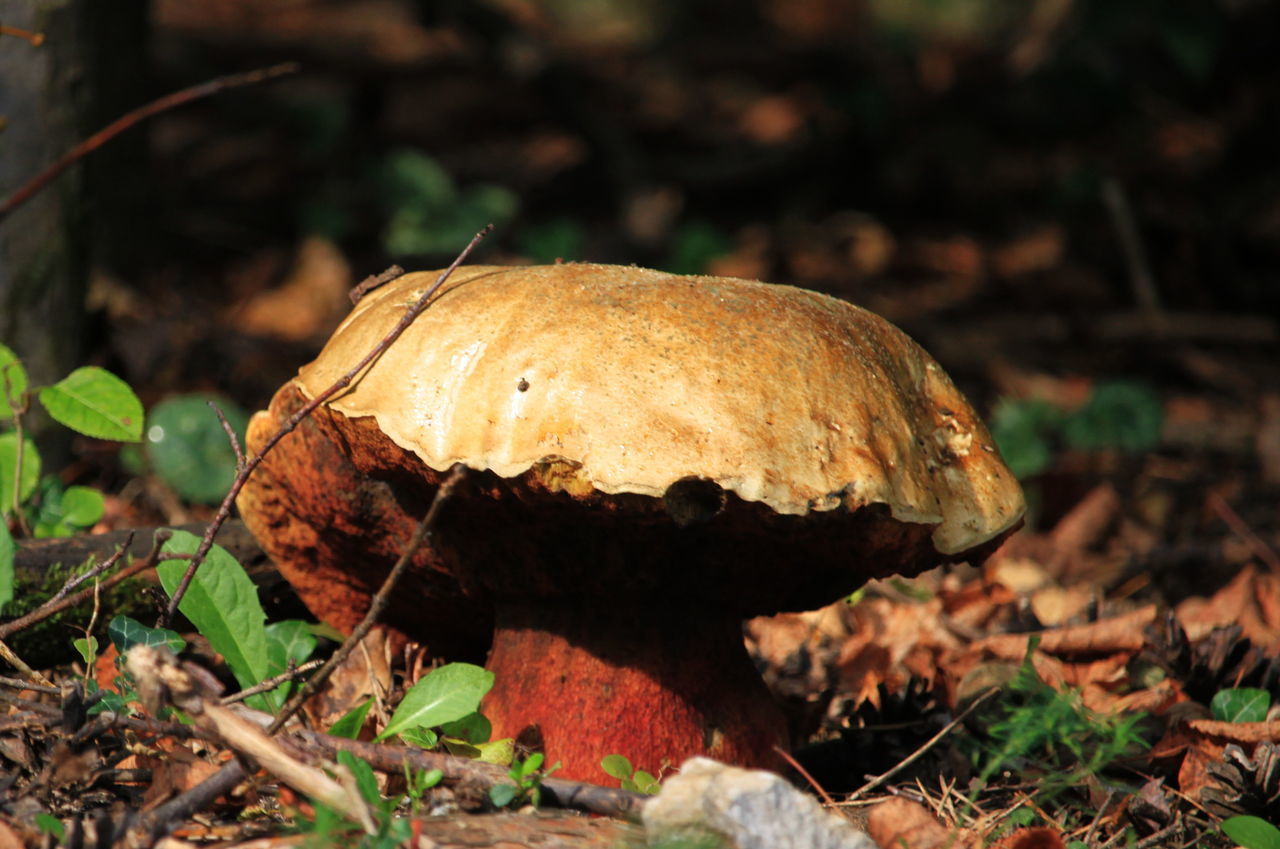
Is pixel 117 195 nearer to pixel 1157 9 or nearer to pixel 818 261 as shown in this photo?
pixel 818 261

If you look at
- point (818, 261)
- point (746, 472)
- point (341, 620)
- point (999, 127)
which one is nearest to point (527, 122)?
point (818, 261)

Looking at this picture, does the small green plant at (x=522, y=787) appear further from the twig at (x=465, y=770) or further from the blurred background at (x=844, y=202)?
the blurred background at (x=844, y=202)

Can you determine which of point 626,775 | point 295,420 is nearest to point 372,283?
point 295,420

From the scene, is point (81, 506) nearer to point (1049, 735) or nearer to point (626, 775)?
point (626, 775)

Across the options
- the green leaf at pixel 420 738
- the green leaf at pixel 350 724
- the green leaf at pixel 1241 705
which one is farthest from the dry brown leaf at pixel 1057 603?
the green leaf at pixel 350 724

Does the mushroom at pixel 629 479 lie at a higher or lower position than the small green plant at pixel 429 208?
higher

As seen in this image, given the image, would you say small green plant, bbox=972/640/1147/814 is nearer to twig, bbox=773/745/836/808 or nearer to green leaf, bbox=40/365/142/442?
twig, bbox=773/745/836/808
